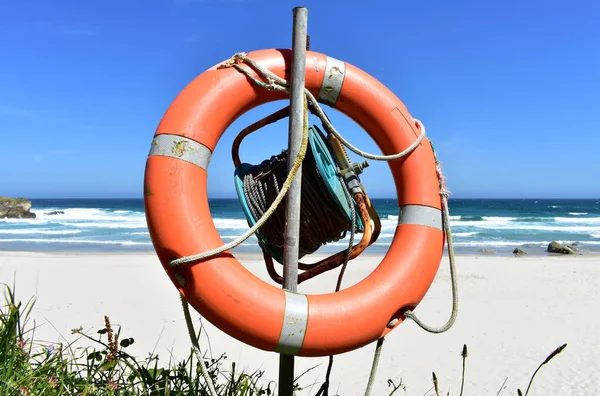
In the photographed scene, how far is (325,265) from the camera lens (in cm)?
230

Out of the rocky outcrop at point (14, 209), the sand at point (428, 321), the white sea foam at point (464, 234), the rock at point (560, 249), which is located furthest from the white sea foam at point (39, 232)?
the rock at point (560, 249)

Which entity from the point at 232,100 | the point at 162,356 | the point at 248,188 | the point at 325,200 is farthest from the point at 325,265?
the point at 162,356

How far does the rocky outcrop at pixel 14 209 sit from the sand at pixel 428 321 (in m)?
18.7

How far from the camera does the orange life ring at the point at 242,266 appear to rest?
187 cm

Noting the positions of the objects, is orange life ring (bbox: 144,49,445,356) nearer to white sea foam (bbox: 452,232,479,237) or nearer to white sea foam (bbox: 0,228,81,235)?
white sea foam (bbox: 452,232,479,237)

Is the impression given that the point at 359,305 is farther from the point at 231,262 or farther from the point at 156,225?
the point at 156,225

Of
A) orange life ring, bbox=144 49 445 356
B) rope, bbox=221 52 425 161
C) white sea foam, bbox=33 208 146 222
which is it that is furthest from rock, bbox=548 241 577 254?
white sea foam, bbox=33 208 146 222

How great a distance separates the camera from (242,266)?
198 cm

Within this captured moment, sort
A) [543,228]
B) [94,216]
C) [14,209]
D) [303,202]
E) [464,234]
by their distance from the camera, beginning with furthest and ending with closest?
[94,216], [14,209], [543,228], [464,234], [303,202]

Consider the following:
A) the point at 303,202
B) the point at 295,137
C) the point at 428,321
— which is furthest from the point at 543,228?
the point at 295,137

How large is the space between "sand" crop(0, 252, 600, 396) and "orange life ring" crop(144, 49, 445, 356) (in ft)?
3.95

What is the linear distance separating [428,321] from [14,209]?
25.4m

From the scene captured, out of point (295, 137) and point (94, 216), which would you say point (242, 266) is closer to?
point (295, 137)

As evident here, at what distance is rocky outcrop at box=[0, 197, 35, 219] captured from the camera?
2580 cm
